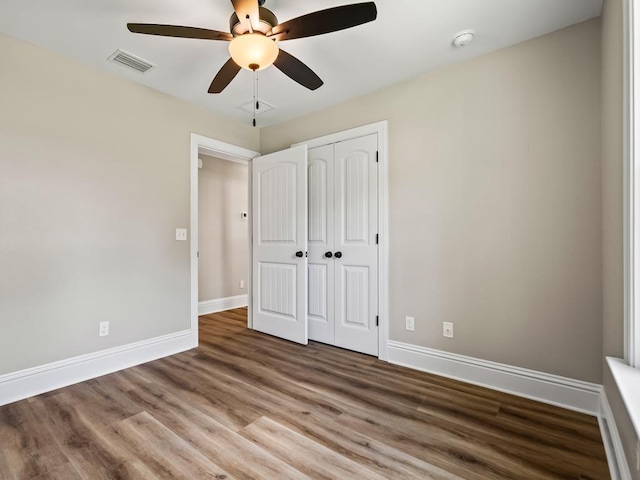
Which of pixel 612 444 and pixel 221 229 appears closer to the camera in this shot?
pixel 612 444

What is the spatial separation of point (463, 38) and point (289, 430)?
9.03 feet

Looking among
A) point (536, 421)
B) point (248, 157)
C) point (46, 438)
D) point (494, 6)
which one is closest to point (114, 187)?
point (248, 157)

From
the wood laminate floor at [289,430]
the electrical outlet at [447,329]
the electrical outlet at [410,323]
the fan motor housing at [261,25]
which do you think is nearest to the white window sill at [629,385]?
the wood laminate floor at [289,430]

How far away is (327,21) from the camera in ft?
5.08

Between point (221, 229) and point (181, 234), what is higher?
point (221, 229)

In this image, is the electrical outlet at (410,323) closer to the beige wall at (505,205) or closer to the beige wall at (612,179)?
the beige wall at (505,205)

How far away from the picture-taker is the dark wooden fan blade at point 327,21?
1433 millimetres

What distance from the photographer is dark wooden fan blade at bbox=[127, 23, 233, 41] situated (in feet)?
5.13

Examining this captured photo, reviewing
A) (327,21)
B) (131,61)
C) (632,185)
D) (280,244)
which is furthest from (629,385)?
(131,61)

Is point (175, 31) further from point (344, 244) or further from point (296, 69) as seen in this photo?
point (344, 244)

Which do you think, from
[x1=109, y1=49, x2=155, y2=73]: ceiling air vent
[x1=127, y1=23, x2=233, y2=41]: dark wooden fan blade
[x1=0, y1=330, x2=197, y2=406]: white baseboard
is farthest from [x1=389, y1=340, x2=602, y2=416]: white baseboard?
[x1=109, y1=49, x2=155, y2=73]: ceiling air vent

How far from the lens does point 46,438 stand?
1.70 meters

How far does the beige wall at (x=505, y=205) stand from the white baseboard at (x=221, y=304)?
3044 millimetres

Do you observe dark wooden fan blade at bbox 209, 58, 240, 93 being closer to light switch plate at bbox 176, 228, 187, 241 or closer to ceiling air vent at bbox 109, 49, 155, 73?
ceiling air vent at bbox 109, 49, 155, 73
